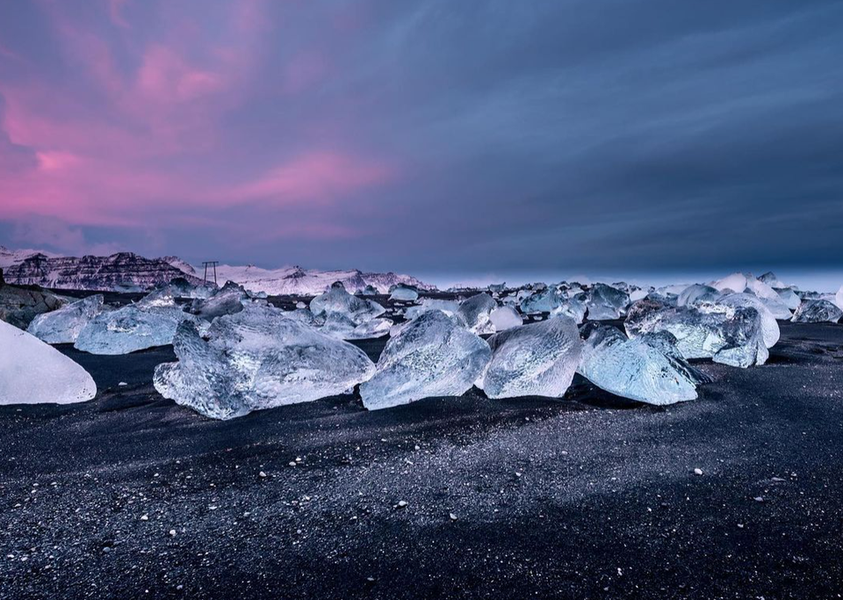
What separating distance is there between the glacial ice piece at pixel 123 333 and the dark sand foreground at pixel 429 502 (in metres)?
2.52

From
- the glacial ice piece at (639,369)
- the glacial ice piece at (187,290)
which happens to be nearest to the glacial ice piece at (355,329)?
the glacial ice piece at (639,369)

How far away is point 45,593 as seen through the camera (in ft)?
3.89

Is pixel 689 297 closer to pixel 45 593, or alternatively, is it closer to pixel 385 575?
pixel 385 575

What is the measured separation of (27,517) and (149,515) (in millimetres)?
442

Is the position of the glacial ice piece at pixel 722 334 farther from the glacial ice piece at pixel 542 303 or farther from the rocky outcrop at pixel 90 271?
the rocky outcrop at pixel 90 271

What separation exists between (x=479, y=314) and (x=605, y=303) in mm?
5637

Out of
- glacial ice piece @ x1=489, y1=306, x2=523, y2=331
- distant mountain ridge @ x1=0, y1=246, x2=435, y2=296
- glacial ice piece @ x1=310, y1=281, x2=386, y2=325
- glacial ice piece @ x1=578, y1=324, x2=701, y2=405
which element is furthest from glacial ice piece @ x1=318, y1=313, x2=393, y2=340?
distant mountain ridge @ x1=0, y1=246, x2=435, y2=296

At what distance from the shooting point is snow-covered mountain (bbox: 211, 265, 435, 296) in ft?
78.2

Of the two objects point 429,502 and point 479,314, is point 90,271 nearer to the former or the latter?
point 479,314

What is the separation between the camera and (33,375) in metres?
2.95

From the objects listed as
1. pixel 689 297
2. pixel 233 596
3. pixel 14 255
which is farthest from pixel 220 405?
pixel 14 255

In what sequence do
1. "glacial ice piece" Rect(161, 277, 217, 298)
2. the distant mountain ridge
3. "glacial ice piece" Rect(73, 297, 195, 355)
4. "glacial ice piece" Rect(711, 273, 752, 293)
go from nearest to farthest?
1. "glacial ice piece" Rect(73, 297, 195, 355)
2. "glacial ice piece" Rect(711, 273, 752, 293)
3. "glacial ice piece" Rect(161, 277, 217, 298)
4. the distant mountain ridge

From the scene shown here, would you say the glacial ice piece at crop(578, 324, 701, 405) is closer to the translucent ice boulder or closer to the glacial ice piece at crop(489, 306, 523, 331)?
the glacial ice piece at crop(489, 306, 523, 331)

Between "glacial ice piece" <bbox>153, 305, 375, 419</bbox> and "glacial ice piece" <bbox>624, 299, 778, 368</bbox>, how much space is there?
122 inches
